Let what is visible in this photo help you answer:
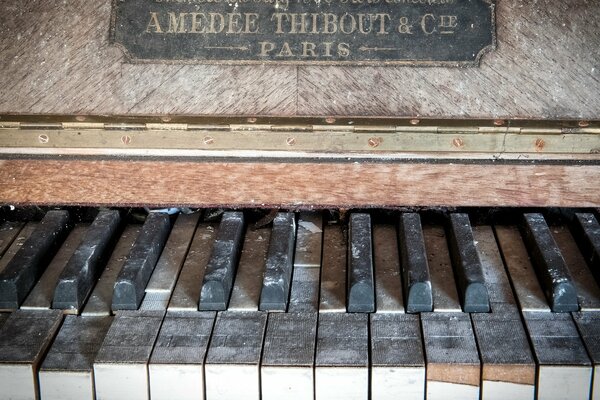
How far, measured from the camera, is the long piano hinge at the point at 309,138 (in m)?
2.69

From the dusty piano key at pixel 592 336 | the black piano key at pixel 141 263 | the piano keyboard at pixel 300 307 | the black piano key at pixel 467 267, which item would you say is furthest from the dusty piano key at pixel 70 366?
the dusty piano key at pixel 592 336

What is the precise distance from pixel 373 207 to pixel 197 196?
0.56 metres

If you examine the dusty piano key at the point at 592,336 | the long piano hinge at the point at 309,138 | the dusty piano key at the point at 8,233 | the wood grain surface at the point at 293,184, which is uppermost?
the long piano hinge at the point at 309,138

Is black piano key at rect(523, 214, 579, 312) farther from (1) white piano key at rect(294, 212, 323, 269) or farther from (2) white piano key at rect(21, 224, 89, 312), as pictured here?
(2) white piano key at rect(21, 224, 89, 312)

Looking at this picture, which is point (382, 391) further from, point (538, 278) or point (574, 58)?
point (574, 58)

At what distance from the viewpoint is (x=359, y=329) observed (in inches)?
95.0

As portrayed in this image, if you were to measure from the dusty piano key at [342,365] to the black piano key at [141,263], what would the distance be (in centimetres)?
54

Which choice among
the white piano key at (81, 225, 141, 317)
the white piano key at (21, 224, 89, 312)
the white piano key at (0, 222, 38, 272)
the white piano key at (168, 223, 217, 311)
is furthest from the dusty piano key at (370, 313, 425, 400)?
the white piano key at (0, 222, 38, 272)

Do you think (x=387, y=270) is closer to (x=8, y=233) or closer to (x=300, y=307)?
(x=300, y=307)

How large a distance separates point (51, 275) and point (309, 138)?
0.88 meters

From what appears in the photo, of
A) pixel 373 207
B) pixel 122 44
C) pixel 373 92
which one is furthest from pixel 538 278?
pixel 122 44

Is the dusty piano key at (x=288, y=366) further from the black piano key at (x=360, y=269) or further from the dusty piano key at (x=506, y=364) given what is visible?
the dusty piano key at (x=506, y=364)

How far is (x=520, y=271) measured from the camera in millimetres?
2637

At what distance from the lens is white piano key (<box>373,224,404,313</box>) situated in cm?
250
